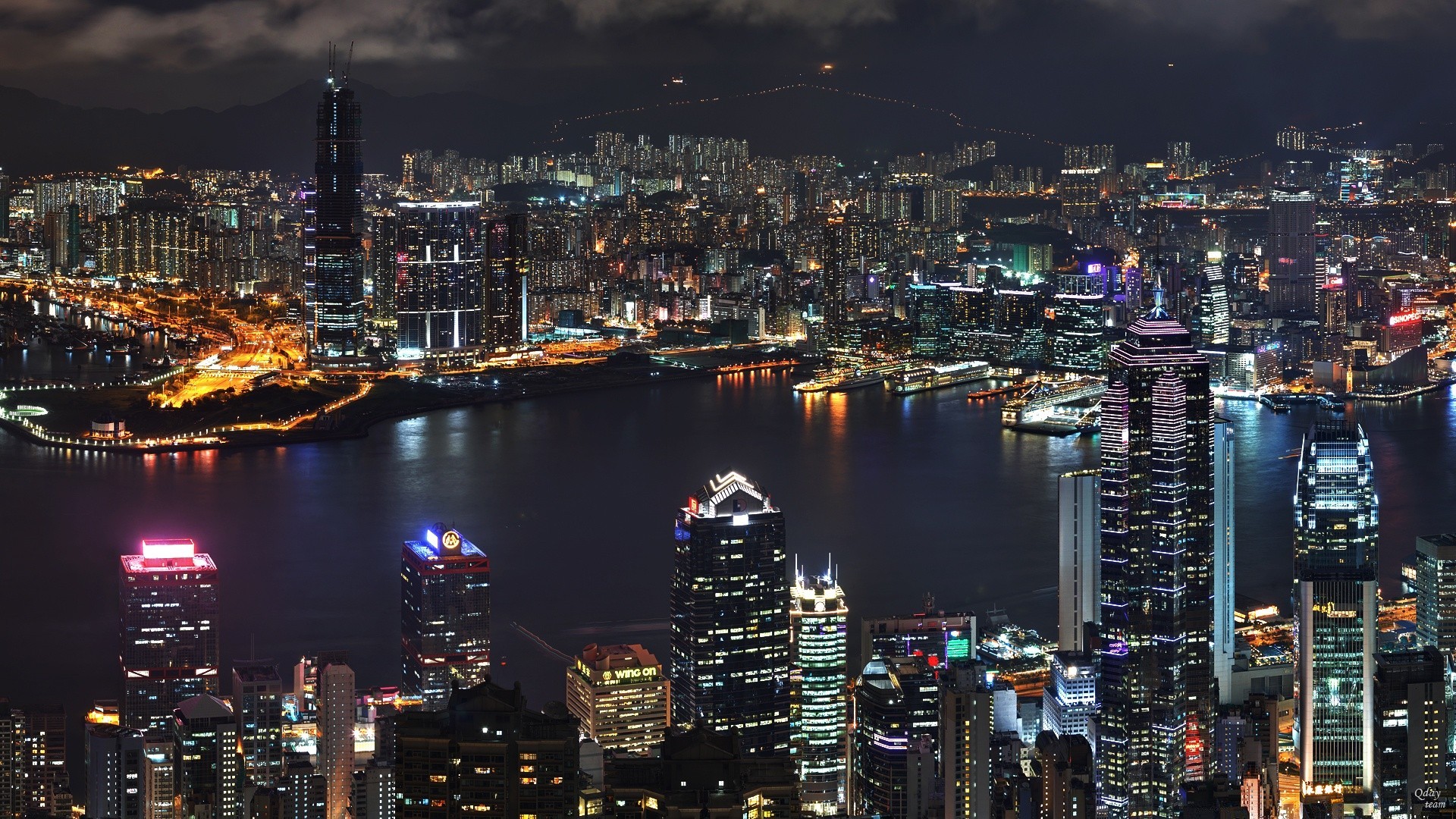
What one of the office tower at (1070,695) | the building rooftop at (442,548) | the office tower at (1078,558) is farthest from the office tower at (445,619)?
the office tower at (1078,558)

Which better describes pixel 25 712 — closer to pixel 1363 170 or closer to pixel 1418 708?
pixel 1418 708

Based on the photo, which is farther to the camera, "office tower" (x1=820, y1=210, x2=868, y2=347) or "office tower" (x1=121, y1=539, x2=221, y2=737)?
"office tower" (x1=820, y1=210, x2=868, y2=347)

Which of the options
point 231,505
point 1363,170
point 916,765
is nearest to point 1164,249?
point 1363,170

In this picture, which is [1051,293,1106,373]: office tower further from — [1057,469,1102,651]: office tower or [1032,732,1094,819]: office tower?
[1032,732,1094,819]: office tower

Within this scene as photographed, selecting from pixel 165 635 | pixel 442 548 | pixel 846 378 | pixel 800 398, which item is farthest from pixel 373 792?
pixel 846 378

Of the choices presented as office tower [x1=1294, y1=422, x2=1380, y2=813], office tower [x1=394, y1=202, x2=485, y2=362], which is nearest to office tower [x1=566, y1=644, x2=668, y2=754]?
office tower [x1=1294, y1=422, x2=1380, y2=813]
